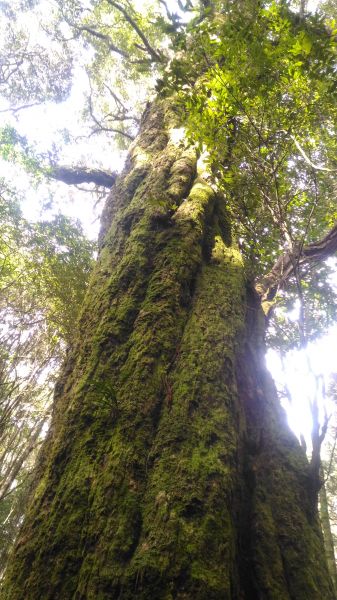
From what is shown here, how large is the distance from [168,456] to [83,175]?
23.9 feet

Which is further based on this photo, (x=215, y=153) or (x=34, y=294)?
(x=34, y=294)

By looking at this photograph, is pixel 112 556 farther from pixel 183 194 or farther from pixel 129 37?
pixel 129 37

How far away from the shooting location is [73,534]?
6.53 ft

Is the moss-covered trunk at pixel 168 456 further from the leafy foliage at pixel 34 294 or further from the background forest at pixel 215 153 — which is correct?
the leafy foliage at pixel 34 294

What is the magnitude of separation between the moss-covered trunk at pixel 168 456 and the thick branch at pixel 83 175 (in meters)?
4.85

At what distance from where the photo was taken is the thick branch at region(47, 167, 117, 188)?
26.4 feet

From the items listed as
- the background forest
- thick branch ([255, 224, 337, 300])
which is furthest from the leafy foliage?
thick branch ([255, 224, 337, 300])

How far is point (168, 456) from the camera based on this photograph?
2.17 metres

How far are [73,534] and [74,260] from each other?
6292mm

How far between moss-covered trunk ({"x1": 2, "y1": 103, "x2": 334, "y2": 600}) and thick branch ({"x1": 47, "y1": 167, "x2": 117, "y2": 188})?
191 inches

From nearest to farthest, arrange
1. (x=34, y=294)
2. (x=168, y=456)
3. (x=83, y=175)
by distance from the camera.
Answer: (x=168, y=456)
(x=83, y=175)
(x=34, y=294)

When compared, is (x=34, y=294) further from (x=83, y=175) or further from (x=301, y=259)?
(x=301, y=259)

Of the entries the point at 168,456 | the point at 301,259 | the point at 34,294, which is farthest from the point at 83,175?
the point at 168,456

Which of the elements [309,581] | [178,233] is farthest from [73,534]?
[178,233]
